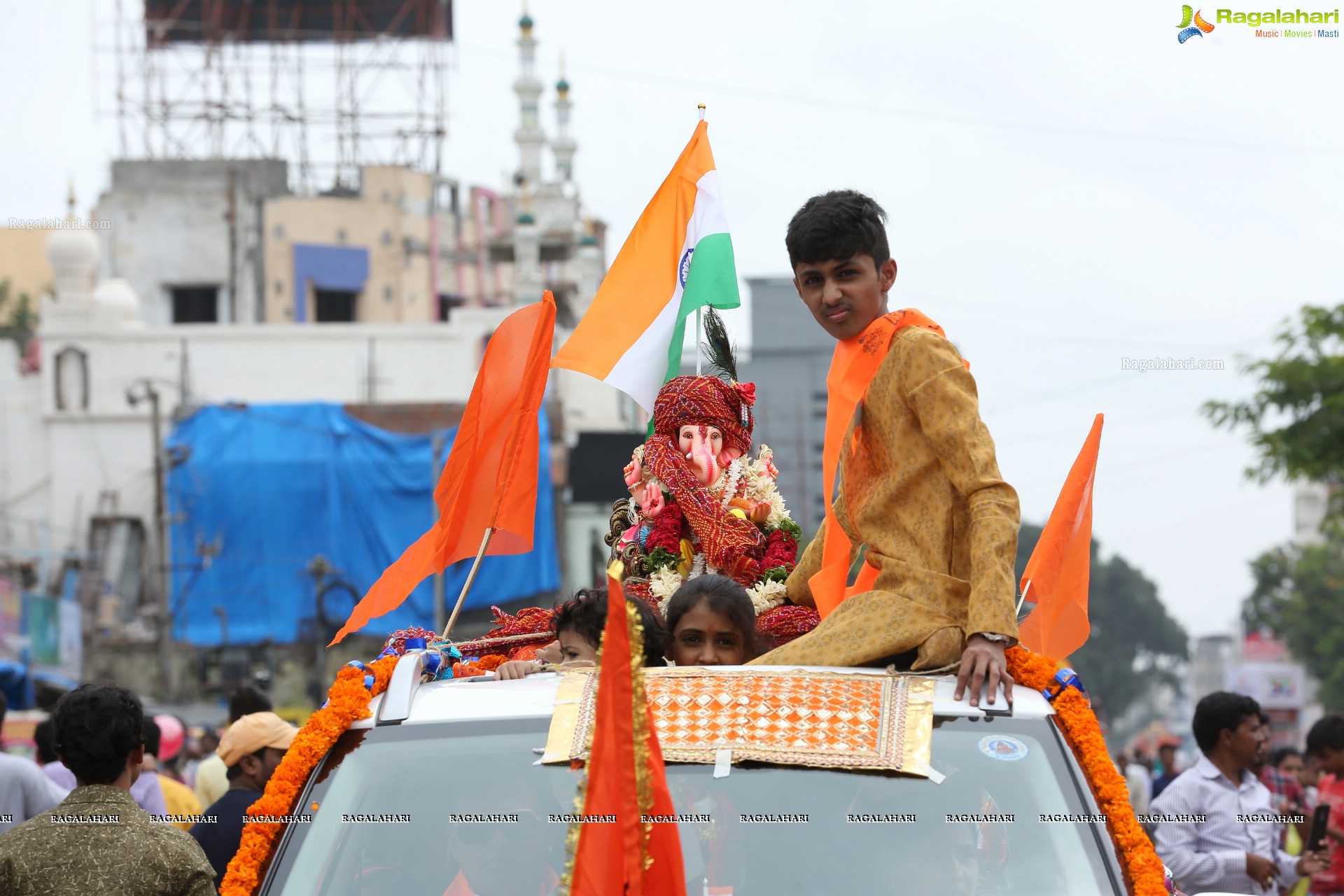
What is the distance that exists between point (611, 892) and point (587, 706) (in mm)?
684

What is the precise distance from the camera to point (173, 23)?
41.7 m

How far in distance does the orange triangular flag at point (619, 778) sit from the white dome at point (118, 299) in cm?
3850

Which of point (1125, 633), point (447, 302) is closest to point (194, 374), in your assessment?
point (447, 302)

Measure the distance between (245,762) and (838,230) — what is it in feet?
10.3

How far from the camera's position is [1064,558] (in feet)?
16.4

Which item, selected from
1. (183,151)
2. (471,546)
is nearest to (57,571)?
(183,151)

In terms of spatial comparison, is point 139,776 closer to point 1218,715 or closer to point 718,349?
point 718,349

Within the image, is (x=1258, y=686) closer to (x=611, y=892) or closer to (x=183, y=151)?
(x=183, y=151)

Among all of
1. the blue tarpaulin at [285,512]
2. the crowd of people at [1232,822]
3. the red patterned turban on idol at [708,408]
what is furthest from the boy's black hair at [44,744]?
the blue tarpaulin at [285,512]

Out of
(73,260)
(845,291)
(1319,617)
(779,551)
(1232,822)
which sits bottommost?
(1319,617)

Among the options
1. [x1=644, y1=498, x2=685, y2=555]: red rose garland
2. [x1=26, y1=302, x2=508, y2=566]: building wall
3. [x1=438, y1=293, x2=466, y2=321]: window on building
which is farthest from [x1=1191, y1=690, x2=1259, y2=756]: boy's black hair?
[x1=438, y1=293, x2=466, y2=321]: window on building

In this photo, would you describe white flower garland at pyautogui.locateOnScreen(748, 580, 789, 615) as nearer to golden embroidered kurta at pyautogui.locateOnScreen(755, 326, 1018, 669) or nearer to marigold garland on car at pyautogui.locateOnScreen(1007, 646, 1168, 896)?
golden embroidered kurta at pyautogui.locateOnScreen(755, 326, 1018, 669)

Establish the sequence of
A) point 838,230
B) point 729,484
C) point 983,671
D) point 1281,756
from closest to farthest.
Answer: point 983,671 → point 838,230 → point 729,484 → point 1281,756

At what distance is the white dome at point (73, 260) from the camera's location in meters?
37.9
